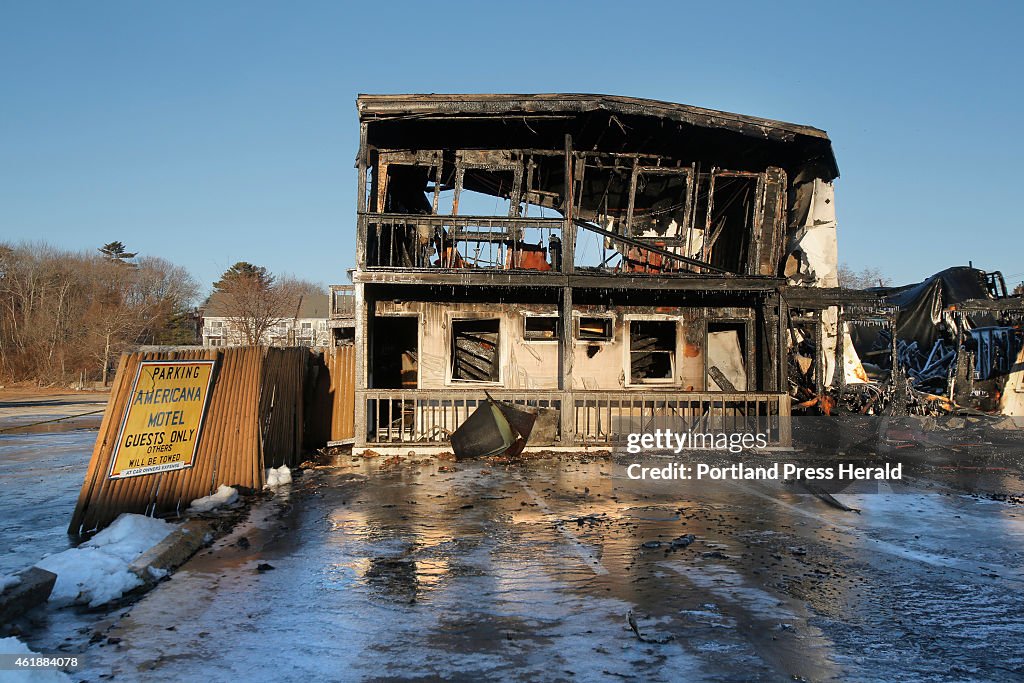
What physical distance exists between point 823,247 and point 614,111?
6.79 metres

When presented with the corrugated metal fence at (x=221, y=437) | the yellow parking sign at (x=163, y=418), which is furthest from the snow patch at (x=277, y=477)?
the yellow parking sign at (x=163, y=418)

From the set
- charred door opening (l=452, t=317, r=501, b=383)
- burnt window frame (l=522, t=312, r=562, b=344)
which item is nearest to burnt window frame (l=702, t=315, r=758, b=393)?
burnt window frame (l=522, t=312, r=562, b=344)

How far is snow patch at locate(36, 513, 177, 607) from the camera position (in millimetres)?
5742

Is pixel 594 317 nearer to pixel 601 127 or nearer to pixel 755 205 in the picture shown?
pixel 601 127

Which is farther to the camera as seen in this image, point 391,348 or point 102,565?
point 391,348

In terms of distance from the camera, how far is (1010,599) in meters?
5.83

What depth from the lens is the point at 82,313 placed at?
58.9 meters

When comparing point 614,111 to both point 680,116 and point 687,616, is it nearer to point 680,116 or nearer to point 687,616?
point 680,116

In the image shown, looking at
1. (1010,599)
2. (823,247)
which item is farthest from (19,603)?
(823,247)

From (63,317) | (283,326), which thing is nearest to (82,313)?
(63,317)

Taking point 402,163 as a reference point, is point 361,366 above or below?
below

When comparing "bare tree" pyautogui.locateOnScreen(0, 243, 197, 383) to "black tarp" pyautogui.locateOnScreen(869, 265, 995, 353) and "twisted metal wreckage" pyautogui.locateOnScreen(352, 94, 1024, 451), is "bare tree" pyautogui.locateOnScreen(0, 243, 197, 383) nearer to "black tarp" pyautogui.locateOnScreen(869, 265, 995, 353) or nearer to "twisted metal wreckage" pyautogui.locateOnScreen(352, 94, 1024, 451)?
"twisted metal wreckage" pyautogui.locateOnScreen(352, 94, 1024, 451)

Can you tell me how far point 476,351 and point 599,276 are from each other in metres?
3.66

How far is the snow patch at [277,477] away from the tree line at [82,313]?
1880 inches
